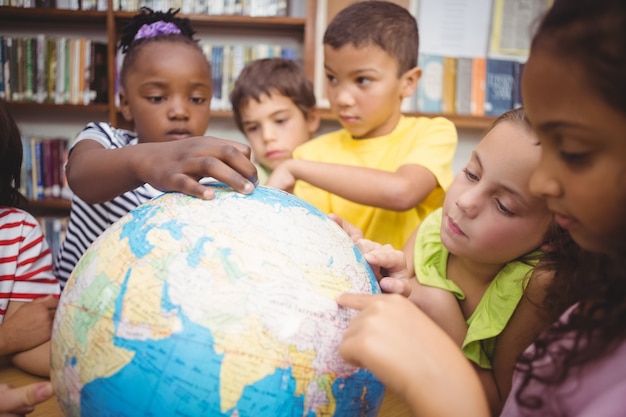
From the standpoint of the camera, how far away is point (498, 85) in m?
3.91

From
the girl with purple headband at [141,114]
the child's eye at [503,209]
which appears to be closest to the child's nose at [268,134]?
the girl with purple headband at [141,114]

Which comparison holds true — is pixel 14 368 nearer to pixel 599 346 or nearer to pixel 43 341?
pixel 43 341

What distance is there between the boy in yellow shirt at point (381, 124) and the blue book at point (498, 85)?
1.95 metres

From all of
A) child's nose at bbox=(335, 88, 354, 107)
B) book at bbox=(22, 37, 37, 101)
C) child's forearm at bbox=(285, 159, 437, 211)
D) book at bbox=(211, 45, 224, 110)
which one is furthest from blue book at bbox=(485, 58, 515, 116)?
book at bbox=(22, 37, 37, 101)

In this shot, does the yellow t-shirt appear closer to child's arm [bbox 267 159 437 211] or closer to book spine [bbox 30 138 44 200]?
child's arm [bbox 267 159 437 211]

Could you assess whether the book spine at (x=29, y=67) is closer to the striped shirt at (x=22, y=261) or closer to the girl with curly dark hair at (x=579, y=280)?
the striped shirt at (x=22, y=261)

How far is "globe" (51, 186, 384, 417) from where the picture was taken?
78cm

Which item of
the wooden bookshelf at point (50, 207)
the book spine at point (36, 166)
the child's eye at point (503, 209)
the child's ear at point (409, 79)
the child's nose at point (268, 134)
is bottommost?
the wooden bookshelf at point (50, 207)

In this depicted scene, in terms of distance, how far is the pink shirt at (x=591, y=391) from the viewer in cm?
74

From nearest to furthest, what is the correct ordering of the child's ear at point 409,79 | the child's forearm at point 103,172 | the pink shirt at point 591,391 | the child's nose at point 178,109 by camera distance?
the pink shirt at point 591,391, the child's forearm at point 103,172, the child's nose at point 178,109, the child's ear at point 409,79

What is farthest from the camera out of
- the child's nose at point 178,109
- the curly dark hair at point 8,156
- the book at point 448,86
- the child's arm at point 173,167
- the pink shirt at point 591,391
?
the book at point 448,86

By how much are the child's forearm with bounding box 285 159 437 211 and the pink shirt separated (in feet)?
3.19

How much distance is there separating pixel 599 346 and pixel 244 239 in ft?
1.80

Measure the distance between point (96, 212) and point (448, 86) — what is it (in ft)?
9.25
